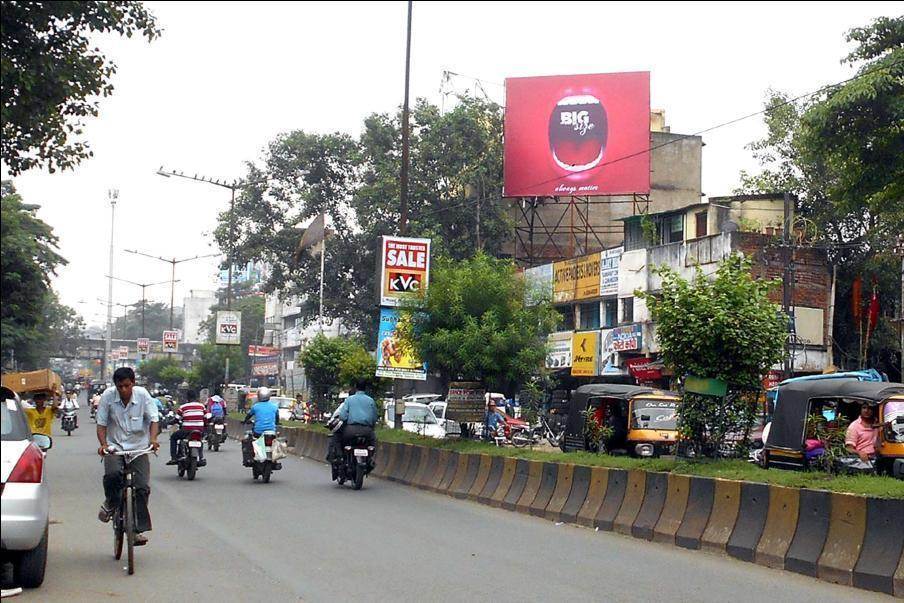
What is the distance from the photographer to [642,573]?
9969 millimetres

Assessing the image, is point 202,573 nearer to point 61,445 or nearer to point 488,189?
point 61,445

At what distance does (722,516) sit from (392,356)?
13435mm

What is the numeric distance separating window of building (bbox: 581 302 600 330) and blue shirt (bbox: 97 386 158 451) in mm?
35263

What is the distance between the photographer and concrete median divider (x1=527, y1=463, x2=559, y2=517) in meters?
15.4

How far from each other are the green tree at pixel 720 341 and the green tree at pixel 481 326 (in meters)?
7.26

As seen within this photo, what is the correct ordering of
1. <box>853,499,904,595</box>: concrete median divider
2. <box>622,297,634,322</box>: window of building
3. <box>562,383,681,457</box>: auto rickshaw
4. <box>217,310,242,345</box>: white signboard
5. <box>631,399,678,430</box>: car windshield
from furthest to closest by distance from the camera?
<box>217,310,242,345</box>: white signboard, <box>622,297,634,322</box>: window of building, <box>631,399,678,430</box>: car windshield, <box>562,383,681,457</box>: auto rickshaw, <box>853,499,904,595</box>: concrete median divider

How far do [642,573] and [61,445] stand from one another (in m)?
26.7

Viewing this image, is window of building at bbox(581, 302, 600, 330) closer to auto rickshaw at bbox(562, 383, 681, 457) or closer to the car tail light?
auto rickshaw at bbox(562, 383, 681, 457)

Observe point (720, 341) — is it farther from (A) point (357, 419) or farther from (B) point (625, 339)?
(B) point (625, 339)

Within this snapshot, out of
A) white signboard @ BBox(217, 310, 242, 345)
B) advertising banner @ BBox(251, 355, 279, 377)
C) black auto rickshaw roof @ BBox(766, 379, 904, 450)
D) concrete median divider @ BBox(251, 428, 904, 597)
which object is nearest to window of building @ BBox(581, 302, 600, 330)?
white signboard @ BBox(217, 310, 242, 345)

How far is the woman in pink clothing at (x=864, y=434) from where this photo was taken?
53.0 feet

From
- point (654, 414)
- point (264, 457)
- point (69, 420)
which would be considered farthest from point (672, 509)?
point (69, 420)

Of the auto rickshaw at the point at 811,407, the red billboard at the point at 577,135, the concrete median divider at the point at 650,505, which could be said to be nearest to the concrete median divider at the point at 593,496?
the concrete median divider at the point at 650,505

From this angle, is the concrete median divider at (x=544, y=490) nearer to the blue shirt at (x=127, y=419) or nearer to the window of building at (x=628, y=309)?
the blue shirt at (x=127, y=419)
